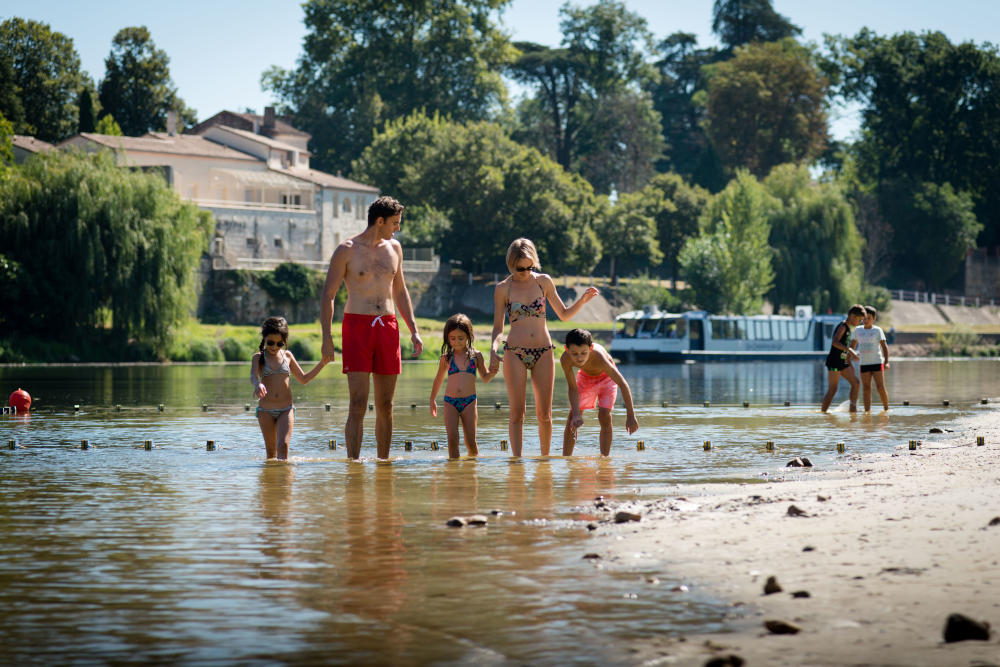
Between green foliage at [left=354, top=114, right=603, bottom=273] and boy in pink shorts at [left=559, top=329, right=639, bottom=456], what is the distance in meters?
68.4

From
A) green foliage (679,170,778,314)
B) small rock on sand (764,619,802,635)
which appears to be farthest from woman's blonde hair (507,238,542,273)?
green foliage (679,170,778,314)

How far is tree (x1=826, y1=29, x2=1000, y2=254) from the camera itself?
97.1 m

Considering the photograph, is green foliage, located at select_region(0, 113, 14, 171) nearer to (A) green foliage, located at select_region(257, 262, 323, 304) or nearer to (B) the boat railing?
(A) green foliage, located at select_region(257, 262, 323, 304)

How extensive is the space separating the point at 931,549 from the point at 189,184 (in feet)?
255

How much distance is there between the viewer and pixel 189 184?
8100cm

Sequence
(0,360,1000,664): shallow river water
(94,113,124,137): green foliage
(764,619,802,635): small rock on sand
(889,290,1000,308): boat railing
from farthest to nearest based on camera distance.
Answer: (889,290,1000,308): boat railing < (94,113,124,137): green foliage < (0,360,1000,664): shallow river water < (764,619,802,635): small rock on sand

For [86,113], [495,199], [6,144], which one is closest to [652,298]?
[495,199]

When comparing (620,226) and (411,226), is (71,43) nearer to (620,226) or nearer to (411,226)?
(411,226)

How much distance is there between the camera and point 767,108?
102562 mm

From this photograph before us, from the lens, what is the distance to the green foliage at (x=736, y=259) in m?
75.4

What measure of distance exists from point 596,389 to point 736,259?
63131mm

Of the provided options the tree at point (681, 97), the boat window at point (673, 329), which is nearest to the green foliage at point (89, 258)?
the boat window at point (673, 329)

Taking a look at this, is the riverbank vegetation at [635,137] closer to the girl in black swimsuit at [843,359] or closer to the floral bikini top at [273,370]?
the girl in black swimsuit at [843,359]

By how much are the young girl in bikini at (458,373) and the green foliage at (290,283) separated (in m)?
57.2
